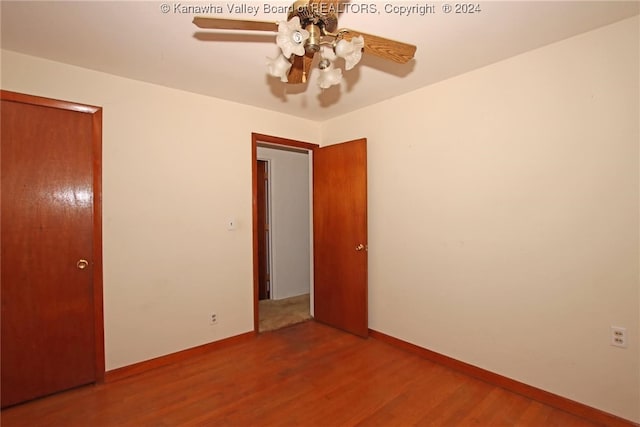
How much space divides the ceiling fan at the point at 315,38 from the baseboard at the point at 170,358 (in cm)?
247

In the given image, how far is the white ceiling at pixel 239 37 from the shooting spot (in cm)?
163

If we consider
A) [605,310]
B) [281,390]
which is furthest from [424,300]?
[281,390]

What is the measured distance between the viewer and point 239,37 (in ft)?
6.18

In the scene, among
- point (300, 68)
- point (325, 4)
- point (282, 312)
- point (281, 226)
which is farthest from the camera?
point (281, 226)

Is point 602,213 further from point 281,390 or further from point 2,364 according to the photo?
point 2,364

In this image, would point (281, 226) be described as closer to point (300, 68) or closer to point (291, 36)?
point (300, 68)

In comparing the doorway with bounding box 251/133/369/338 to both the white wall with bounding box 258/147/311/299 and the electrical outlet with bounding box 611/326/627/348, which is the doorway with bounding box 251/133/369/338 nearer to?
the white wall with bounding box 258/147/311/299

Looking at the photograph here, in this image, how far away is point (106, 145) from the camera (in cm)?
236

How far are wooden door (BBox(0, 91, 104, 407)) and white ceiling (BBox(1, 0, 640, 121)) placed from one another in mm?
475

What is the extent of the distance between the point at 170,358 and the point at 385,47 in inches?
112

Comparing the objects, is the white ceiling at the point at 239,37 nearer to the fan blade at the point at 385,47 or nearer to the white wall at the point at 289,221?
the fan blade at the point at 385,47

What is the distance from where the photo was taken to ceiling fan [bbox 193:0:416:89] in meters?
1.19

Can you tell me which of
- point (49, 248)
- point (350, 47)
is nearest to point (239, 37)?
point (350, 47)

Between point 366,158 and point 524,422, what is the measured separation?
7.61ft
